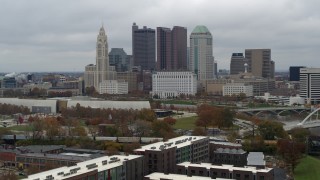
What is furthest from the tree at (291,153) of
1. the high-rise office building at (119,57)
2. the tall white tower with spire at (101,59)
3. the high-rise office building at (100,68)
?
the high-rise office building at (119,57)

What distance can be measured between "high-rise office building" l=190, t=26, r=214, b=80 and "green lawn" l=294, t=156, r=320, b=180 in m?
91.3

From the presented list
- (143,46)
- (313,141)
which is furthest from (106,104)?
(143,46)

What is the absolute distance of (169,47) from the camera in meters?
132

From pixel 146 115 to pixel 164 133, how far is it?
11.3 metres

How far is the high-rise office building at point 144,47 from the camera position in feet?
434

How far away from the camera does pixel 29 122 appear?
48.9 m

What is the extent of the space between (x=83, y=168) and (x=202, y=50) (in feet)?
343

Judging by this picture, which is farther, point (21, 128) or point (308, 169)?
point (21, 128)

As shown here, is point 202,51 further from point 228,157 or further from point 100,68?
point 228,157

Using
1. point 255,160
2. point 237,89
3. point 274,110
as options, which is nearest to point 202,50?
point 237,89

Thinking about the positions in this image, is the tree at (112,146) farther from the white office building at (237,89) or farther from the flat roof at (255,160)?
the white office building at (237,89)

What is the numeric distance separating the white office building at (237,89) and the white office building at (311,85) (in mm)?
12109

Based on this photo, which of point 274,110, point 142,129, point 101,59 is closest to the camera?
point 142,129

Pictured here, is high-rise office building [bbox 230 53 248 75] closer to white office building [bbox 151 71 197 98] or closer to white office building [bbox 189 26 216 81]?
white office building [bbox 189 26 216 81]
